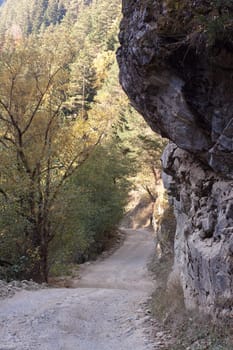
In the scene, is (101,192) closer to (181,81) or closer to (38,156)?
(38,156)

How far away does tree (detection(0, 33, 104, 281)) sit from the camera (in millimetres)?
13633

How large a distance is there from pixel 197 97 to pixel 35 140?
370 inches

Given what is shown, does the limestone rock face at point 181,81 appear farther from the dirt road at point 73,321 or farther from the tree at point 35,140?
the tree at point 35,140

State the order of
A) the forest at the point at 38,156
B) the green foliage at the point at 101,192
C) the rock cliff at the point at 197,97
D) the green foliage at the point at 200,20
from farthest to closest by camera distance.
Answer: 1. the green foliage at the point at 101,192
2. the forest at the point at 38,156
3. the rock cliff at the point at 197,97
4. the green foliage at the point at 200,20

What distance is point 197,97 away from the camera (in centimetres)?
617

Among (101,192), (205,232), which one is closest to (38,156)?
(205,232)

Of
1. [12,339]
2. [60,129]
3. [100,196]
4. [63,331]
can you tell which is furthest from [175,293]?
[100,196]

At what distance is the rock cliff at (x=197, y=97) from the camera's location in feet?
18.7

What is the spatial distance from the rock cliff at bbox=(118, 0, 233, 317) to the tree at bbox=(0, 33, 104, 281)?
7323mm

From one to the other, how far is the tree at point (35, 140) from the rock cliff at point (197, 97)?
7323mm

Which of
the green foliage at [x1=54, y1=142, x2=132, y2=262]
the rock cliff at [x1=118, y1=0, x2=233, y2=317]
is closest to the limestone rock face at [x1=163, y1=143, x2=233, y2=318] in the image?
the rock cliff at [x1=118, y1=0, x2=233, y2=317]

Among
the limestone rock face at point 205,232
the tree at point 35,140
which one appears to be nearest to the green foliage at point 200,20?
the limestone rock face at point 205,232

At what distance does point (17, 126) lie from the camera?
14141mm

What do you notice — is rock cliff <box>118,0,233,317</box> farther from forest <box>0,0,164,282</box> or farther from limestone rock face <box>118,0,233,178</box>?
forest <box>0,0,164,282</box>
